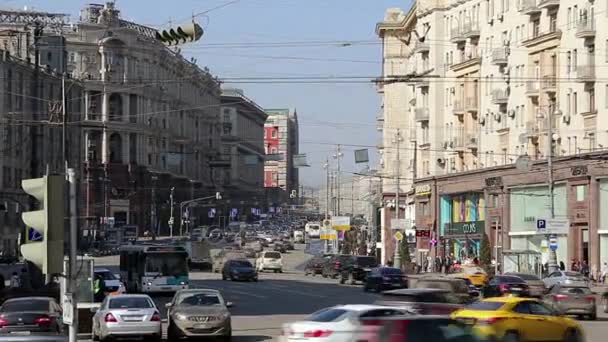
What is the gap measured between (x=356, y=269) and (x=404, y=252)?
1319cm

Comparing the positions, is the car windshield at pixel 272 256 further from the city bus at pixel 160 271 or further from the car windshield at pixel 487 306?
the car windshield at pixel 487 306

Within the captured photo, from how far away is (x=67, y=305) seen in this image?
61.1 ft

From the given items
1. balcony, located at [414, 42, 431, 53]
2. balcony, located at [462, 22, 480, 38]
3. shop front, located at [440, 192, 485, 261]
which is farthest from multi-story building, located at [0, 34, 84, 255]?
balcony, located at [462, 22, 480, 38]

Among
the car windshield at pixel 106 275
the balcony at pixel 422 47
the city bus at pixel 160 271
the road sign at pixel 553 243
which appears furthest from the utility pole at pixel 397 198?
the car windshield at pixel 106 275

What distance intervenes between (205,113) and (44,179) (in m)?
163

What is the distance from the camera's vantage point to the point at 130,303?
33.0m

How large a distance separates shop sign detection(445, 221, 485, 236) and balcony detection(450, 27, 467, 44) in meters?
12.2

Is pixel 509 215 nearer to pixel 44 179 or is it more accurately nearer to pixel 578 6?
pixel 578 6

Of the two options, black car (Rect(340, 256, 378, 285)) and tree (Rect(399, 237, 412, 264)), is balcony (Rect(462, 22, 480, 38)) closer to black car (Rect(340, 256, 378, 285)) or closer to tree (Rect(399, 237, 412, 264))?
tree (Rect(399, 237, 412, 264))

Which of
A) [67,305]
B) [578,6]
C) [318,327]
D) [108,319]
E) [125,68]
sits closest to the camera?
[67,305]

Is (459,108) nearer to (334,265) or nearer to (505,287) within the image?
(334,265)

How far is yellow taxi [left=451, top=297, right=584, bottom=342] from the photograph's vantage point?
1104 inches

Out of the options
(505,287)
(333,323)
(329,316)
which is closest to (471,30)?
(505,287)

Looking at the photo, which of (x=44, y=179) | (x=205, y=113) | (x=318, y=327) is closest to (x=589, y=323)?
(x=318, y=327)
